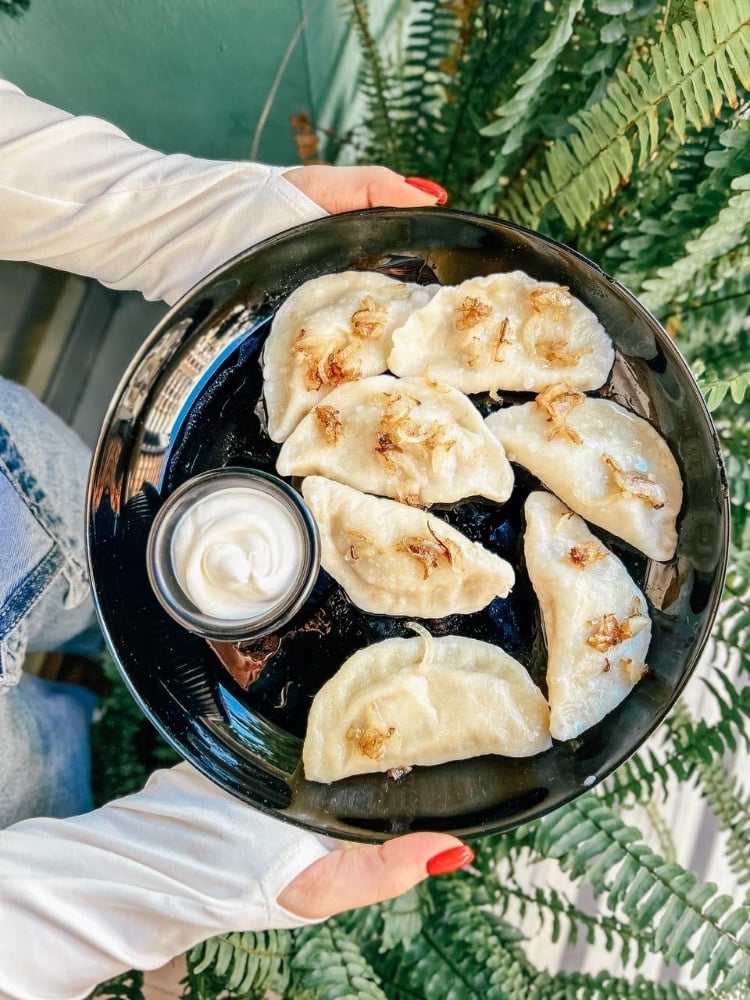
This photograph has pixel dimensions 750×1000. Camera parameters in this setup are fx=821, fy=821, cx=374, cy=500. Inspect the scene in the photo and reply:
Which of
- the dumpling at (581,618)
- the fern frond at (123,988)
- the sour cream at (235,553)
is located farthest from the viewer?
the fern frond at (123,988)

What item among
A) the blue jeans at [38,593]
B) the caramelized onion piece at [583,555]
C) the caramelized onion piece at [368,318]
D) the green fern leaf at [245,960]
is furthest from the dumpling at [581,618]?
the blue jeans at [38,593]

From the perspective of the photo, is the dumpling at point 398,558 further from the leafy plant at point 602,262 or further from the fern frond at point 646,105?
the fern frond at point 646,105

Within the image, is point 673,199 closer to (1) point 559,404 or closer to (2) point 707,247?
(2) point 707,247

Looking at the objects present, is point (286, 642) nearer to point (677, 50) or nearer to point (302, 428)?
point (302, 428)

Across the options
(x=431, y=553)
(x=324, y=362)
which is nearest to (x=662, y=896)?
(x=431, y=553)

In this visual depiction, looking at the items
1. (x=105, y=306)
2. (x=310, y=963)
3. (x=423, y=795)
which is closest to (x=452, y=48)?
(x=105, y=306)
